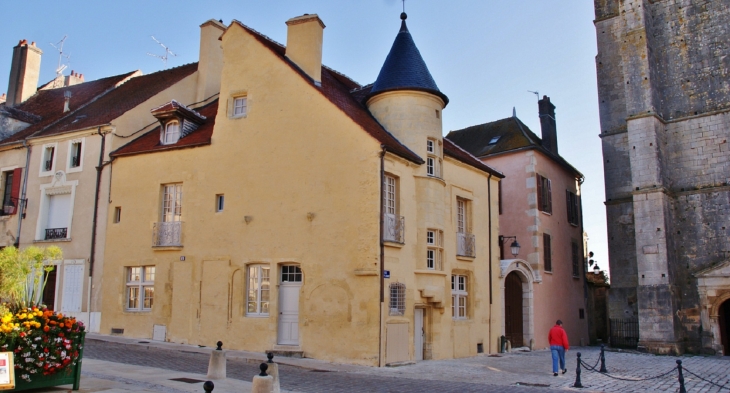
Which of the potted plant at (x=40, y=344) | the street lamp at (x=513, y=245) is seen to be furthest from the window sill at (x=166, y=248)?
the street lamp at (x=513, y=245)

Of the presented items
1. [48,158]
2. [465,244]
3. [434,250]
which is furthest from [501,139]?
[48,158]

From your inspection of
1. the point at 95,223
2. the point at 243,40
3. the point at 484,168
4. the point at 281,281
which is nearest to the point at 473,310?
the point at 484,168

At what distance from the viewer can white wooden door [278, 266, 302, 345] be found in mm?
16422

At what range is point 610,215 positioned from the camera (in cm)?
2552

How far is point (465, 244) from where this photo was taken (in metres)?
19.3

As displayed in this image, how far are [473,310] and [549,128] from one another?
11.1 meters

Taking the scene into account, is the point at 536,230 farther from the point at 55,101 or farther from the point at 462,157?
the point at 55,101

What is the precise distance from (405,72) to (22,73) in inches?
715

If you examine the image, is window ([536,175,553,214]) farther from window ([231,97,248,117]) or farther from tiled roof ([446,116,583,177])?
window ([231,97,248,117])

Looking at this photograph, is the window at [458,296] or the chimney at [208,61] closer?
the window at [458,296]

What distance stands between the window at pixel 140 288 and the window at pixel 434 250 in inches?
329

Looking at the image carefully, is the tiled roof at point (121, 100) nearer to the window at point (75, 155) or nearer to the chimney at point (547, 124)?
the window at point (75, 155)

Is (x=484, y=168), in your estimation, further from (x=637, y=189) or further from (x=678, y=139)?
(x=678, y=139)

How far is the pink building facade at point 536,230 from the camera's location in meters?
22.4
